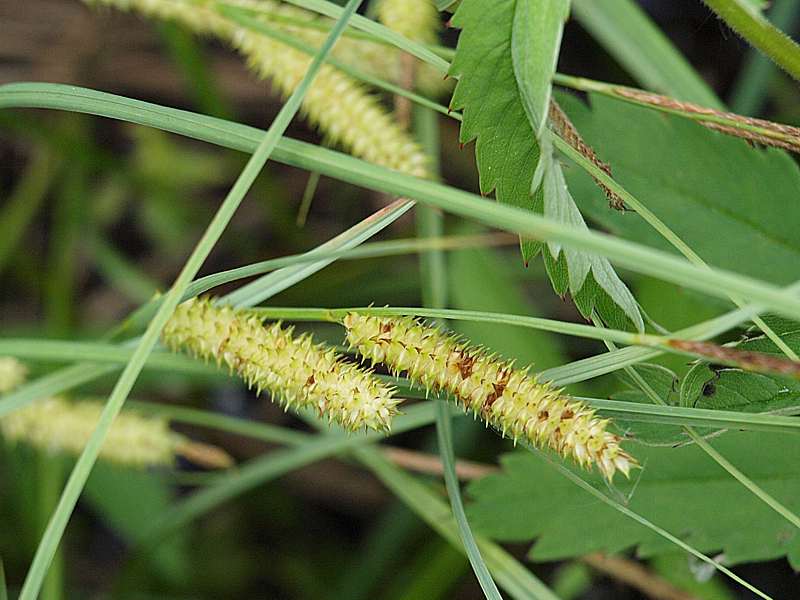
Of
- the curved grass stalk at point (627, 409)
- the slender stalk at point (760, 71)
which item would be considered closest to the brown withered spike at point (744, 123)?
the curved grass stalk at point (627, 409)

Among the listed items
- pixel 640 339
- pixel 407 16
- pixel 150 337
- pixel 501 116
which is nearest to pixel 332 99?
pixel 407 16

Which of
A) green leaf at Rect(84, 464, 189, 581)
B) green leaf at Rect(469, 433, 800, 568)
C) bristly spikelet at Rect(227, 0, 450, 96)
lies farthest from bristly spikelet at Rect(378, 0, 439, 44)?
green leaf at Rect(84, 464, 189, 581)

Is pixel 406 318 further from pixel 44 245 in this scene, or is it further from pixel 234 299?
pixel 44 245

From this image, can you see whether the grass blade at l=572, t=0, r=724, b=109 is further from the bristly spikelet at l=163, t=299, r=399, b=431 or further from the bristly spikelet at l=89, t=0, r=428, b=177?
the bristly spikelet at l=163, t=299, r=399, b=431

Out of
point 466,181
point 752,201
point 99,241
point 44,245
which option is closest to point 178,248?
point 99,241

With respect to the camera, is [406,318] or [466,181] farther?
[466,181]

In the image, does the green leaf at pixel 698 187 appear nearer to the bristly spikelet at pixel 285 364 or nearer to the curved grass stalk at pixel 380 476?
the curved grass stalk at pixel 380 476
